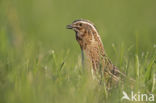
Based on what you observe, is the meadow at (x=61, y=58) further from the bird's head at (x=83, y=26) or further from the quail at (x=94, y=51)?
the bird's head at (x=83, y=26)

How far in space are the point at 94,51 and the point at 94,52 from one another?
15mm

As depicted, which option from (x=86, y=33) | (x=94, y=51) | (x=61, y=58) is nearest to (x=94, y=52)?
(x=94, y=51)

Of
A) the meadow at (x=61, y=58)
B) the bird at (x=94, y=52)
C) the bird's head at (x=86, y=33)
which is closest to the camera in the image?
the meadow at (x=61, y=58)

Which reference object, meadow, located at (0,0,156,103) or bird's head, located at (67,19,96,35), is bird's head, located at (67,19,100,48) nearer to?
bird's head, located at (67,19,96,35)

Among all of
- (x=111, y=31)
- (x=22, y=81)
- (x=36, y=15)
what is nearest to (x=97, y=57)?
(x=22, y=81)

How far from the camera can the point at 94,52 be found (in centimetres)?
604

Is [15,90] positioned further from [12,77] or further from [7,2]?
[7,2]

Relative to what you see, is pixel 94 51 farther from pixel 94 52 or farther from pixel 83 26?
pixel 83 26

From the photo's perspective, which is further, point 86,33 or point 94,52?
point 86,33

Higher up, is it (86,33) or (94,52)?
(86,33)

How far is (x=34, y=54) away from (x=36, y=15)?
29.2 ft

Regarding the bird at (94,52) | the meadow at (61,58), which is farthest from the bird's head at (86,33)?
the meadow at (61,58)

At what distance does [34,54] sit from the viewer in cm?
581

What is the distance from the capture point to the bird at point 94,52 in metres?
5.53
